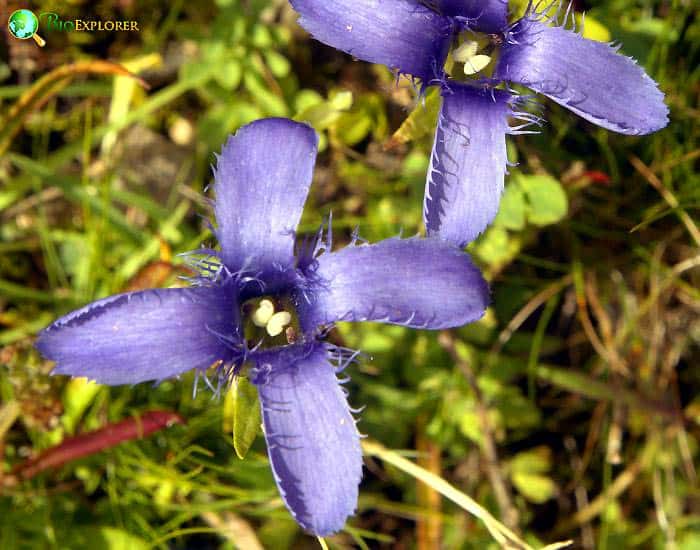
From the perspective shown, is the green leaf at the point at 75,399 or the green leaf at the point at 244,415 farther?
the green leaf at the point at 75,399

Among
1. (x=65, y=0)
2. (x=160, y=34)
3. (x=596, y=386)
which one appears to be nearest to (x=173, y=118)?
(x=160, y=34)

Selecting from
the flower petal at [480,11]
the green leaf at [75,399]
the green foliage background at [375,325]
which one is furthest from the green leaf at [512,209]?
the green leaf at [75,399]

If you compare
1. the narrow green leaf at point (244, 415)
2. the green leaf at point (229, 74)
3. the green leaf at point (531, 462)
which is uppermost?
the green leaf at point (229, 74)

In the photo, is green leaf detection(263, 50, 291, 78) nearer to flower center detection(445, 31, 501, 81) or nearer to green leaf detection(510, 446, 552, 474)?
flower center detection(445, 31, 501, 81)

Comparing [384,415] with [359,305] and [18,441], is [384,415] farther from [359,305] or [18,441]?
[18,441]

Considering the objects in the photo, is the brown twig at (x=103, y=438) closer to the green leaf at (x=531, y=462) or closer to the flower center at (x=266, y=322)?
the flower center at (x=266, y=322)
